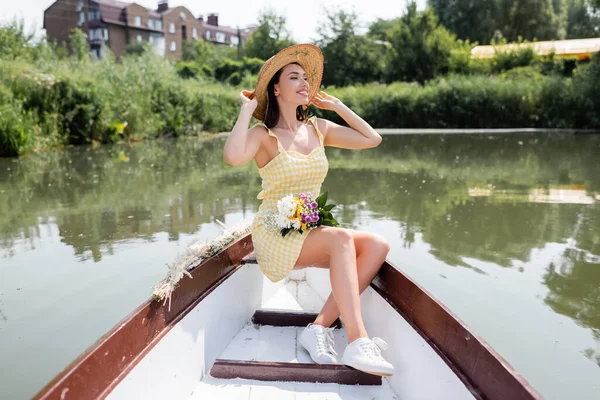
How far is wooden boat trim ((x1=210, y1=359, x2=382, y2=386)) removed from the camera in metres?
2.04

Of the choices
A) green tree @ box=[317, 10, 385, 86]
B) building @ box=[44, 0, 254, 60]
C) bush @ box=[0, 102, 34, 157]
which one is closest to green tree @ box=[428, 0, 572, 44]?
green tree @ box=[317, 10, 385, 86]

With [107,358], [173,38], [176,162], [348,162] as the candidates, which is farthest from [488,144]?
[173,38]

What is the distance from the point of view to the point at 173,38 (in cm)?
4722

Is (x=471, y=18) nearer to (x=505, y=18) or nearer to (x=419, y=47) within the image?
(x=505, y=18)

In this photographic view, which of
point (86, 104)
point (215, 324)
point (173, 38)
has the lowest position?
point (215, 324)

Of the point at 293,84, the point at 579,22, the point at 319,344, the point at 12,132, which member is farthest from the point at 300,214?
the point at 579,22

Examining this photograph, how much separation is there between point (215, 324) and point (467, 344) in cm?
111

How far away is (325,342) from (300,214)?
0.56 metres

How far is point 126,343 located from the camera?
1.58 m

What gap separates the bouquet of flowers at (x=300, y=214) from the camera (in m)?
2.24

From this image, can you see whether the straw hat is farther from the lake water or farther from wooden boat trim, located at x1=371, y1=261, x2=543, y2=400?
wooden boat trim, located at x1=371, y1=261, x2=543, y2=400

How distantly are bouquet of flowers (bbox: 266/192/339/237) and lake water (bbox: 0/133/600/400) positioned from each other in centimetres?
51

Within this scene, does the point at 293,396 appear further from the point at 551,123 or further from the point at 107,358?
the point at 551,123

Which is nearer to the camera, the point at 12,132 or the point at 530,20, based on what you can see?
the point at 12,132
